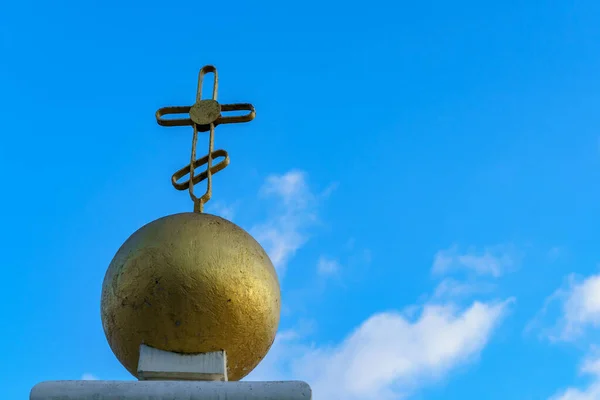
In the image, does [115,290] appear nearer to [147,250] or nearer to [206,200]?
[147,250]

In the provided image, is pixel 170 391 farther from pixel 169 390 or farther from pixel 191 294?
pixel 191 294

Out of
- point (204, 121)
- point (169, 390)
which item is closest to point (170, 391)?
point (169, 390)

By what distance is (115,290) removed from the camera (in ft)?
16.4

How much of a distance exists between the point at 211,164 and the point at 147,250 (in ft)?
3.22

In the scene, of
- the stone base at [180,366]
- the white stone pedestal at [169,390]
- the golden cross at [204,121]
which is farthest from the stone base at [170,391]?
the golden cross at [204,121]

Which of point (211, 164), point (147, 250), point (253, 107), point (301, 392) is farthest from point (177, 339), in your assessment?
point (253, 107)

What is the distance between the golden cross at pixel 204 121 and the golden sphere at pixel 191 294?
20.0 inches

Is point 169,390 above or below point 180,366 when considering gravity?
below

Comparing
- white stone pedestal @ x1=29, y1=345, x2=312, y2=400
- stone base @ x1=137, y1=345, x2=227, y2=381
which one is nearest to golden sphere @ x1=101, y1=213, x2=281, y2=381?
stone base @ x1=137, y1=345, x2=227, y2=381

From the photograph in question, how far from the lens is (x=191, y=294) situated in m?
4.77

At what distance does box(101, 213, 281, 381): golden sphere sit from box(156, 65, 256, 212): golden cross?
1.67 feet

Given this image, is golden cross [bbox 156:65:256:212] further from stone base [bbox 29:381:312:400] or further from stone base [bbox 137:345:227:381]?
stone base [bbox 29:381:312:400]

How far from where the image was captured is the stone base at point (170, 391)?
429 cm

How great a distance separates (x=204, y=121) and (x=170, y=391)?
90.1 inches
